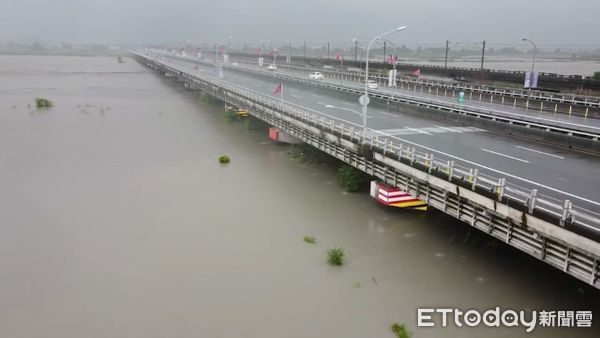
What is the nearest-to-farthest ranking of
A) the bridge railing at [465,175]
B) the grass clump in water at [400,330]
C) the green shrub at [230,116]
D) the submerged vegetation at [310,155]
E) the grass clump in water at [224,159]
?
the bridge railing at [465,175] → the grass clump in water at [400,330] → the submerged vegetation at [310,155] → the grass clump in water at [224,159] → the green shrub at [230,116]

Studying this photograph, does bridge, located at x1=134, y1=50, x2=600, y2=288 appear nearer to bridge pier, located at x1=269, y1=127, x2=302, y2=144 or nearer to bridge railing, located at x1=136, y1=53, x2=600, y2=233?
bridge railing, located at x1=136, y1=53, x2=600, y2=233

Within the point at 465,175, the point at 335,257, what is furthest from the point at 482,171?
the point at 335,257

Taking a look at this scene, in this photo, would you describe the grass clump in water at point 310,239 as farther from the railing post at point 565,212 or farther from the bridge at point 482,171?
the railing post at point 565,212

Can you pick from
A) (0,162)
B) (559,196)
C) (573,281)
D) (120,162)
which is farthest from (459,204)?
(0,162)

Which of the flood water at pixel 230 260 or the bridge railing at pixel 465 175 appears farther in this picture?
the flood water at pixel 230 260

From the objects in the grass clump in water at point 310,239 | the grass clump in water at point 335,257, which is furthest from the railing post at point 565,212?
the grass clump in water at point 310,239

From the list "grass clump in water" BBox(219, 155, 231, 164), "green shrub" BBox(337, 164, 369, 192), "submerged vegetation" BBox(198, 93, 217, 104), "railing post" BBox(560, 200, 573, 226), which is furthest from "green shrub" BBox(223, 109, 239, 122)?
"railing post" BBox(560, 200, 573, 226)

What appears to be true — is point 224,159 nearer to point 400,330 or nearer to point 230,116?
point 230,116
